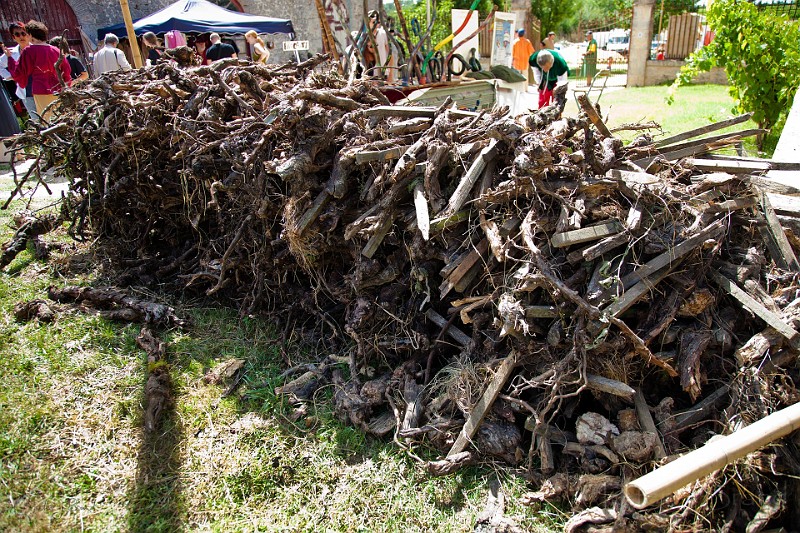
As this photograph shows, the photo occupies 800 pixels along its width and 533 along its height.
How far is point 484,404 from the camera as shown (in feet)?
10.4

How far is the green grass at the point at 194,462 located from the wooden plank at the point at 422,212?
1408 mm

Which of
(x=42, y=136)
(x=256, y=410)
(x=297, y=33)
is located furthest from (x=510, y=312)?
(x=297, y=33)

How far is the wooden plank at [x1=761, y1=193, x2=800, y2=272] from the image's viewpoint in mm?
3197

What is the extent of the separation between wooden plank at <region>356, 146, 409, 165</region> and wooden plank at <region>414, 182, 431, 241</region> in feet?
1.02

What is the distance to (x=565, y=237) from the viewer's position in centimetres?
314

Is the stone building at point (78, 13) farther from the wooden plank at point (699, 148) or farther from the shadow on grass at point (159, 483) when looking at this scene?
the shadow on grass at point (159, 483)

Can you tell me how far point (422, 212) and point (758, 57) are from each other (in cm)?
699

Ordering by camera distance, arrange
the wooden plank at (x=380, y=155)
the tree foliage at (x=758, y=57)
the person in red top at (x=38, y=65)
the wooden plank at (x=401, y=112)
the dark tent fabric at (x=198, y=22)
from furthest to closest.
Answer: the dark tent fabric at (x=198, y=22), the person in red top at (x=38, y=65), the tree foliage at (x=758, y=57), the wooden plank at (x=401, y=112), the wooden plank at (x=380, y=155)

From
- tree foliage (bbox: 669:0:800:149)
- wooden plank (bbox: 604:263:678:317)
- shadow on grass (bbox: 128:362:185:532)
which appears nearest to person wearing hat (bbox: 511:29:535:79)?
tree foliage (bbox: 669:0:800:149)

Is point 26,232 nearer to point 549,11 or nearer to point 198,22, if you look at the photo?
point 198,22

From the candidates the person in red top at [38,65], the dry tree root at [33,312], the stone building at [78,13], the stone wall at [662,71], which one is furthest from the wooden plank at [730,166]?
the stone wall at [662,71]

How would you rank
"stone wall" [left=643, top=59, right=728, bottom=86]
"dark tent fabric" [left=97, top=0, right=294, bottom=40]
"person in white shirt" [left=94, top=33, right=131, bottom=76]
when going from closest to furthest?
"person in white shirt" [left=94, top=33, right=131, bottom=76] < "dark tent fabric" [left=97, top=0, right=294, bottom=40] < "stone wall" [left=643, top=59, right=728, bottom=86]

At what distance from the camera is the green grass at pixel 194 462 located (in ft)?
9.98

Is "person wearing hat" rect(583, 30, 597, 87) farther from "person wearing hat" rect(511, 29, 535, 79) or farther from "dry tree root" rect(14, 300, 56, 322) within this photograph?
"dry tree root" rect(14, 300, 56, 322)
